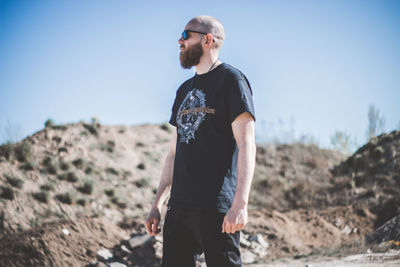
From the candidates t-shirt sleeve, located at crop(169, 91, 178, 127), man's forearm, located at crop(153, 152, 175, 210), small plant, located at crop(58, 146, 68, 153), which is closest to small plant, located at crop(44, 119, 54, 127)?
small plant, located at crop(58, 146, 68, 153)

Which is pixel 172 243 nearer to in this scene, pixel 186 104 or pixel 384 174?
pixel 186 104

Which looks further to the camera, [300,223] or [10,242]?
[300,223]

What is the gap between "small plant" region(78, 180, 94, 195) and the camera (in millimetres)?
11852

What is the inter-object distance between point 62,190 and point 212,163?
1055cm

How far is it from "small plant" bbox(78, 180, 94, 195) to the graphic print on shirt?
10189 millimetres

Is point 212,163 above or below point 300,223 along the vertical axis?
above

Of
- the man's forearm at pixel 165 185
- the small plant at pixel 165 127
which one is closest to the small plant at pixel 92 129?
the small plant at pixel 165 127

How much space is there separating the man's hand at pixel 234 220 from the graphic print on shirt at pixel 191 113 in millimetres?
599

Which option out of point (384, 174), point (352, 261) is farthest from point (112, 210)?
point (384, 174)

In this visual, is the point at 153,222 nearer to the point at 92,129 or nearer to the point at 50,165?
the point at 50,165

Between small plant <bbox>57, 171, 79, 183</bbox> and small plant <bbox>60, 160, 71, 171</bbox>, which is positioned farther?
small plant <bbox>60, 160, 71, 171</bbox>

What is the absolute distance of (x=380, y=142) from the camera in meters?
16.8

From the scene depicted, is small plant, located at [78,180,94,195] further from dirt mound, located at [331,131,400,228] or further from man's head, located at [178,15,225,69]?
man's head, located at [178,15,225,69]

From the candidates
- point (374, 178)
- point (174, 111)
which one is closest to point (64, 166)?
point (174, 111)
